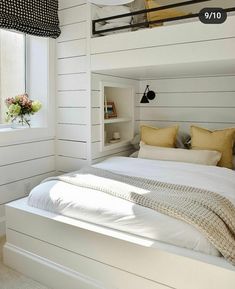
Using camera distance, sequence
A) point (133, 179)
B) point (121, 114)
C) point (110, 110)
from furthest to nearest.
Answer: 1. point (121, 114)
2. point (110, 110)
3. point (133, 179)

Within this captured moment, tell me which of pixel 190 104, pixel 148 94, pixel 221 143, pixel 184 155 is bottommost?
pixel 184 155

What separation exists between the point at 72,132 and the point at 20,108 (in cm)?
52

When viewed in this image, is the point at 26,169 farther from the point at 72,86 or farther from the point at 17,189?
the point at 72,86

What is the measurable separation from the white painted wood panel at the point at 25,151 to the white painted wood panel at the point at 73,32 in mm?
997

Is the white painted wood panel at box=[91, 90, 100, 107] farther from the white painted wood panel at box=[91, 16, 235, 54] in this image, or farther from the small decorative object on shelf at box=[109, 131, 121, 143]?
the small decorative object on shelf at box=[109, 131, 121, 143]

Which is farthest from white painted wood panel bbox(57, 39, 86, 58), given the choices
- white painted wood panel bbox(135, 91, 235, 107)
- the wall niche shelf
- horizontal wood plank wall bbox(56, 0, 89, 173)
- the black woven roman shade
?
white painted wood panel bbox(135, 91, 235, 107)

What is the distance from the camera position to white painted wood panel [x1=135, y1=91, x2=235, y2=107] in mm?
2910

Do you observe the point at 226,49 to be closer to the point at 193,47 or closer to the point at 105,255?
the point at 193,47

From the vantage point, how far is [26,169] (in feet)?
8.66

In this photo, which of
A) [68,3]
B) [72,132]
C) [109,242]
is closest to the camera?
[109,242]

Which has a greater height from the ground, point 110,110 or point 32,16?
point 32,16

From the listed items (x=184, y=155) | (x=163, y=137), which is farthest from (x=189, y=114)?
(x=184, y=155)

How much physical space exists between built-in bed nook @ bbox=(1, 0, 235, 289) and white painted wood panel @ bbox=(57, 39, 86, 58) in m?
0.01

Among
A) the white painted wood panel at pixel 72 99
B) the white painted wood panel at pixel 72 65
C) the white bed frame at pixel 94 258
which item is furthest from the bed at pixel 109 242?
the white painted wood panel at pixel 72 65
